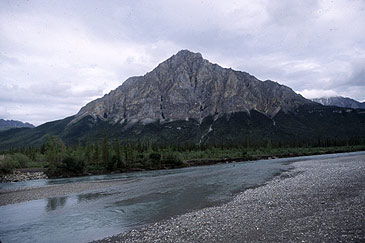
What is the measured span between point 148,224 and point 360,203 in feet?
52.0

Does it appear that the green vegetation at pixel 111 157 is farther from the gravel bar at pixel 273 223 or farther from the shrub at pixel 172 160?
the gravel bar at pixel 273 223

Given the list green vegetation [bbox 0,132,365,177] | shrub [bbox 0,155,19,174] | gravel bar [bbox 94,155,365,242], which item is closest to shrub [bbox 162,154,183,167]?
green vegetation [bbox 0,132,365,177]

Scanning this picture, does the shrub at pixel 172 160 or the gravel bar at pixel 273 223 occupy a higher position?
the gravel bar at pixel 273 223

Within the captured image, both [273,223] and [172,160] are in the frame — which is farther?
[172,160]

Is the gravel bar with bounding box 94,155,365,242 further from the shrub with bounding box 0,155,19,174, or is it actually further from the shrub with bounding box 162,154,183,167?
the shrub with bounding box 162,154,183,167

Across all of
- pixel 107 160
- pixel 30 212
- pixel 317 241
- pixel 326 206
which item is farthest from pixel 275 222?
pixel 107 160

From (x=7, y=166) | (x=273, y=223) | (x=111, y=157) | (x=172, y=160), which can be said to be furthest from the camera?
(x=172, y=160)

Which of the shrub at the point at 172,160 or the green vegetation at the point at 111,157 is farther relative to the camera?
the shrub at the point at 172,160

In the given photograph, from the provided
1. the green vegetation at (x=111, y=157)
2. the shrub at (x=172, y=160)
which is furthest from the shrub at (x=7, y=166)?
the shrub at (x=172, y=160)

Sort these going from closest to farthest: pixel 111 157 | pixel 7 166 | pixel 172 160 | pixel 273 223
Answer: pixel 273 223 < pixel 7 166 < pixel 111 157 < pixel 172 160

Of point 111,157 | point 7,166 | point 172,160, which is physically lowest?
→ point 172,160

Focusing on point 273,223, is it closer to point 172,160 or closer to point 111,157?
point 111,157

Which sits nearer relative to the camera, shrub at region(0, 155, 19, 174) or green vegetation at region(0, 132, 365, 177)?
shrub at region(0, 155, 19, 174)

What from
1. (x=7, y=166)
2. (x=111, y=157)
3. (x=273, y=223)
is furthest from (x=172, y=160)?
(x=273, y=223)
